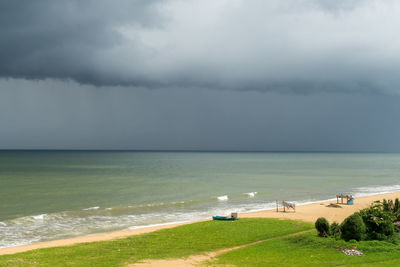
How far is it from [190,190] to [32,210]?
29.5 meters

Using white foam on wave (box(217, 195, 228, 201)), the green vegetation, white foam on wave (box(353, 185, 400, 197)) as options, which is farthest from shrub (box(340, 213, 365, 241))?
white foam on wave (box(353, 185, 400, 197))

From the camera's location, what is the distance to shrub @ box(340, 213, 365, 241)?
71.9 feet

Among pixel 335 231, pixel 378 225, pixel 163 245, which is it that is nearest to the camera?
pixel 378 225

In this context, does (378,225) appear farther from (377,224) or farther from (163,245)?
(163,245)

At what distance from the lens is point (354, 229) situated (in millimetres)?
21922

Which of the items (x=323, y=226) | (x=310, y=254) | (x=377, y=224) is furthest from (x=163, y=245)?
(x=377, y=224)

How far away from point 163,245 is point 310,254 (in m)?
10.4

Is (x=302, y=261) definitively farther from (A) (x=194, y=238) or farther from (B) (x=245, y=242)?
(A) (x=194, y=238)

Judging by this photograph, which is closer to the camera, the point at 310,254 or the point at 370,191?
the point at 310,254

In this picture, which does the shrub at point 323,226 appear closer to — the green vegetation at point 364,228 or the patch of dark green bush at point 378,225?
the green vegetation at point 364,228

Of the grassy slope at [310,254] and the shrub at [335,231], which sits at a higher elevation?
the shrub at [335,231]

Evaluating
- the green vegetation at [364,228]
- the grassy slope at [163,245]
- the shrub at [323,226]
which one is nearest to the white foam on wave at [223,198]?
the grassy slope at [163,245]

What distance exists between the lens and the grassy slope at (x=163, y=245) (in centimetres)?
2062

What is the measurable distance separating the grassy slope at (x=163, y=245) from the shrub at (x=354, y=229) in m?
6.30
